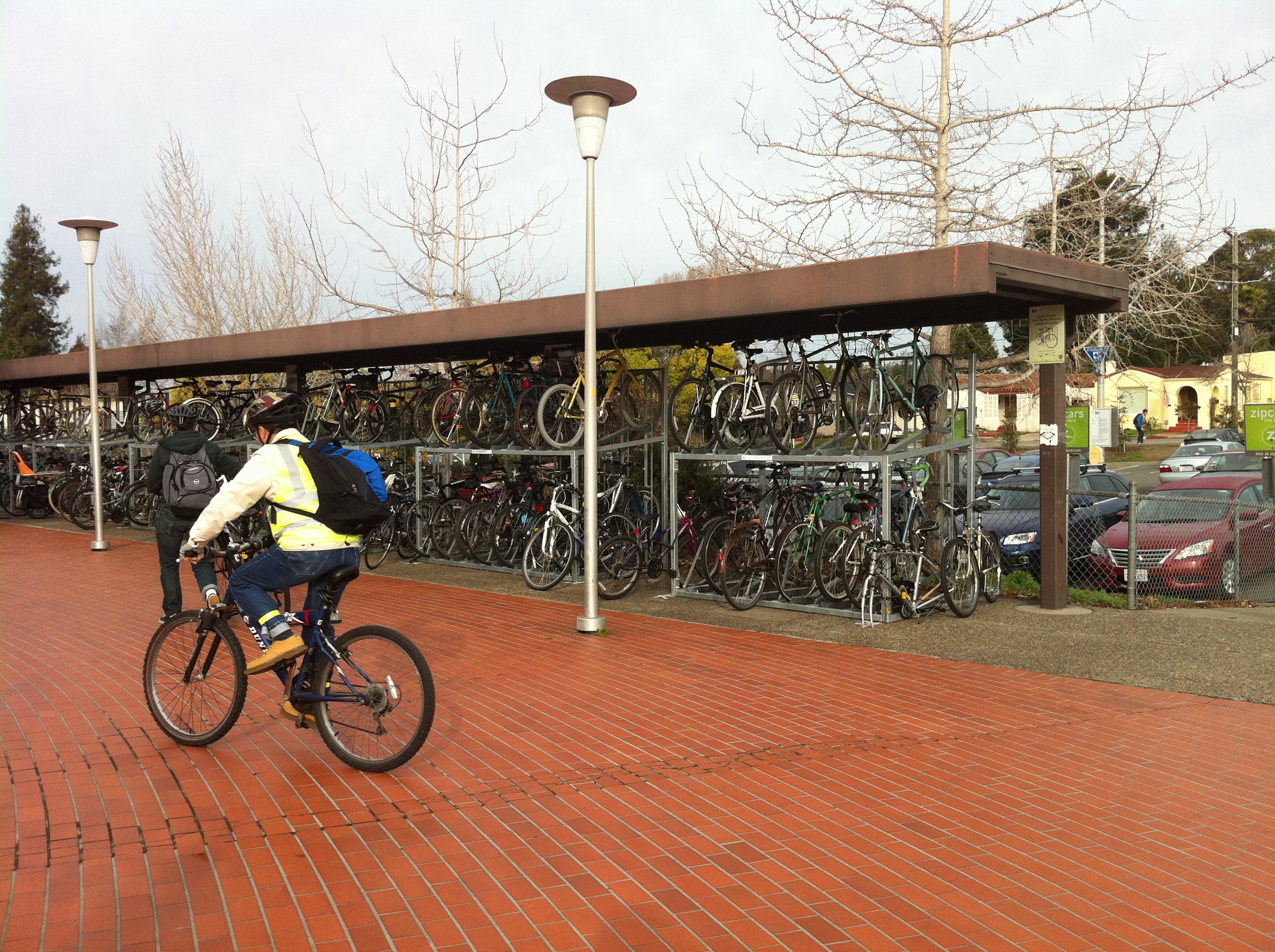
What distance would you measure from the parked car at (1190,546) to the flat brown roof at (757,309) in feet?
9.95

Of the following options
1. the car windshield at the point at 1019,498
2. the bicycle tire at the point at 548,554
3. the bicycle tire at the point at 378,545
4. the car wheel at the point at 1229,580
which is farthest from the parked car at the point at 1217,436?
the bicycle tire at the point at 548,554

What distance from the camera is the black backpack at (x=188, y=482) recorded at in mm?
A: 8547

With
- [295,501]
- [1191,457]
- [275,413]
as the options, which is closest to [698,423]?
[275,413]

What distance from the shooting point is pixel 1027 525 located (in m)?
13.7

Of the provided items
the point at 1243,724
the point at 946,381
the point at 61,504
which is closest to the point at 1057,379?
the point at 946,381

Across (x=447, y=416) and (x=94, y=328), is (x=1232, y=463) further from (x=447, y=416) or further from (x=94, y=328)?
(x=94, y=328)

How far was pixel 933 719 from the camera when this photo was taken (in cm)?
666

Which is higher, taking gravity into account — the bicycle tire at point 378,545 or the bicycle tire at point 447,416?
the bicycle tire at point 447,416

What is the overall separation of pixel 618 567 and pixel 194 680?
19.6 feet

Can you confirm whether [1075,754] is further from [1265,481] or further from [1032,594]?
[1265,481]

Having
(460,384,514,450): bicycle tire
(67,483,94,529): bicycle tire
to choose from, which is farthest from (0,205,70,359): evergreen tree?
(460,384,514,450): bicycle tire

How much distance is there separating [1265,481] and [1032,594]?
289 cm

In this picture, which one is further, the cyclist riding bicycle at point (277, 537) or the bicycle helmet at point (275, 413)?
the bicycle helmet at point (275, 413)

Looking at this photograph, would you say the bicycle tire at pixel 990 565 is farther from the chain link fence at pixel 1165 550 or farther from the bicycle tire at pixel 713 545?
the bicycle tire at pixel 713 545
